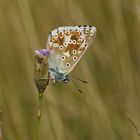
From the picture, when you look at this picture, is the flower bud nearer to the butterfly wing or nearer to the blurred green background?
the butterfly wing

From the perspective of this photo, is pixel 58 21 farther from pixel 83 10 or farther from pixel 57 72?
pixel 57 72

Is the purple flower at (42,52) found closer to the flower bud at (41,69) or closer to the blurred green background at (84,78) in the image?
the flower bud at (41,69)

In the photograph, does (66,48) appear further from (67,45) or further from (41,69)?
(41,69)

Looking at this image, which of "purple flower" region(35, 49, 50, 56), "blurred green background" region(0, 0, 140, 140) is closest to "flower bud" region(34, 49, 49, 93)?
"purple flower" region(35, 49, 50, 56)

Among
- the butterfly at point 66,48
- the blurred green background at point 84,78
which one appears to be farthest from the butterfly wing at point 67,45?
the blurred green background at point 84,78

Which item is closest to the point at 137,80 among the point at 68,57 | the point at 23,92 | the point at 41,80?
the point at 23,92

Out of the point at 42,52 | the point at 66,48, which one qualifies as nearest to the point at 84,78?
the point at 66,48
